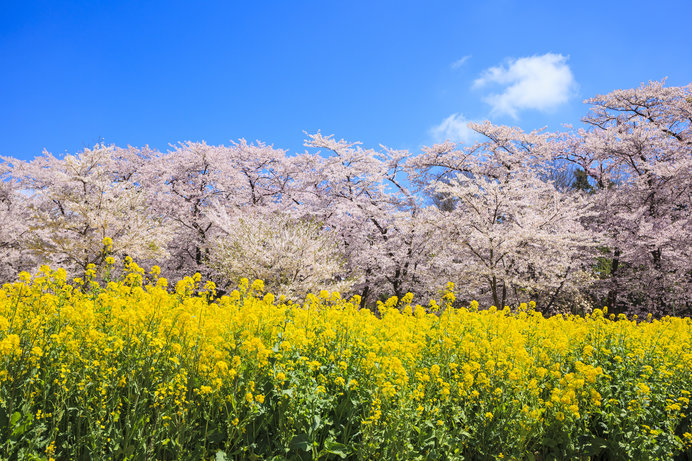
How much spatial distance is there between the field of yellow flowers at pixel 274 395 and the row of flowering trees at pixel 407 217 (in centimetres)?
969

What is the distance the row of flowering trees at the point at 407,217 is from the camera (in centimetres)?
1622

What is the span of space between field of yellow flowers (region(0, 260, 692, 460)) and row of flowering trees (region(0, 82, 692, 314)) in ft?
31.8

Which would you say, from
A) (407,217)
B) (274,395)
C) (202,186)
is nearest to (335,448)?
(274,395)

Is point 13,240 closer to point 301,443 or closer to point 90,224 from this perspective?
point 90,224

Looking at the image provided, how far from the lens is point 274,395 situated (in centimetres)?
335

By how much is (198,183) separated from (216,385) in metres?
21.3

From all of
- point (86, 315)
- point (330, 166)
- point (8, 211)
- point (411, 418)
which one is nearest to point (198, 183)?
point (330, 166)

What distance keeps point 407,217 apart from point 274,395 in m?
16.4

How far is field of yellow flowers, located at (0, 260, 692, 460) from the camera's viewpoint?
3.12m

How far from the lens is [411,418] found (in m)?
3.25

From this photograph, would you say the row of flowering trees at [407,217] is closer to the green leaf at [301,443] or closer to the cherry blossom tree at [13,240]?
the cherry blossom tree at [13,240]

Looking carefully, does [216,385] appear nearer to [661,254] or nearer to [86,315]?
[86,315]

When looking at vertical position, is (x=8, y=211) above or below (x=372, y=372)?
above

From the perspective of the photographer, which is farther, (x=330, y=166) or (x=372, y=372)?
(x=330, y=166)
